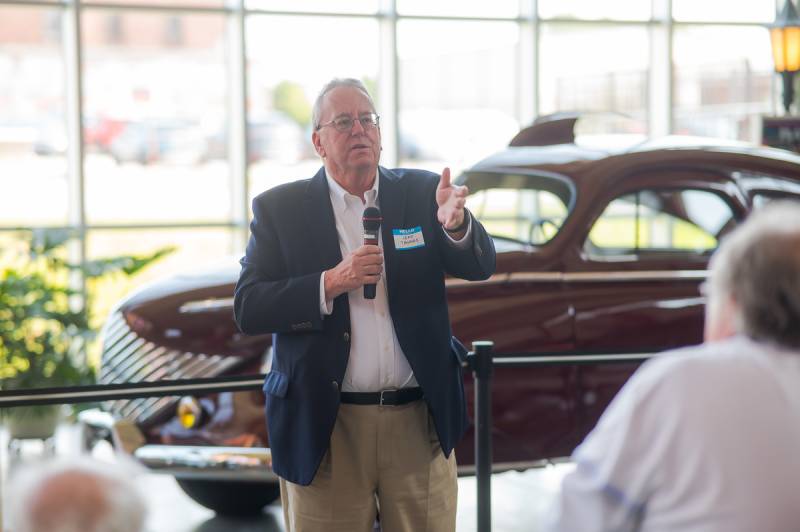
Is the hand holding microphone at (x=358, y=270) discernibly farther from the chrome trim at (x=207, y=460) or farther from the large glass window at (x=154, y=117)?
the large glass window at (x=154, y=117)

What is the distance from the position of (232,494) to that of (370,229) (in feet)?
9.81

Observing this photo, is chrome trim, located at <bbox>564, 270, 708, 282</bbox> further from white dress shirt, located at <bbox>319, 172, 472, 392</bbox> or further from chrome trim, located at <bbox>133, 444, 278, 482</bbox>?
white dress shirt, located at <bbox>319, 172, 472, 392</bbox>

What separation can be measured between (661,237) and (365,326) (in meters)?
2.59

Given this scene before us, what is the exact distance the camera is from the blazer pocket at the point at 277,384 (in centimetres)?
306

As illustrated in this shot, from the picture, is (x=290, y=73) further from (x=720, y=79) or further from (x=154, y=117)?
(x=720, y=79)

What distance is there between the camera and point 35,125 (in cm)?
888

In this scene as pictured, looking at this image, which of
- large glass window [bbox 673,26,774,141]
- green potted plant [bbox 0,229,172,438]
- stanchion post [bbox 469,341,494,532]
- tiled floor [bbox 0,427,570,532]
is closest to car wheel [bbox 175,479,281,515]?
tiled floor [bbox 0,427,570,532]

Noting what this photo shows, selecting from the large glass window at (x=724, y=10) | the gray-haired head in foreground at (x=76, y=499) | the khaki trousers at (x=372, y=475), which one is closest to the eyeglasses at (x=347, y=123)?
the khaki trousers at (x=372, y=475)

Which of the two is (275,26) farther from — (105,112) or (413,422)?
(413,422)

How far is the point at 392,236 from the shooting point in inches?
122

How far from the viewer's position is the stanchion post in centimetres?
334

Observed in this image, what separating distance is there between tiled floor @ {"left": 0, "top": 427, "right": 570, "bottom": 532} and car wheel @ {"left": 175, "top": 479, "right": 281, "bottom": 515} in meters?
0.07

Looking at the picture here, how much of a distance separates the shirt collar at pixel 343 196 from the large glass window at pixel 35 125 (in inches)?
240

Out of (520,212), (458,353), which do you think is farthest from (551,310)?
(458,353)
